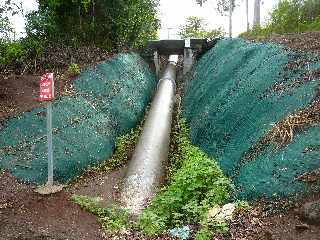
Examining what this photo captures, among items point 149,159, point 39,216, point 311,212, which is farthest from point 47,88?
point 311,212

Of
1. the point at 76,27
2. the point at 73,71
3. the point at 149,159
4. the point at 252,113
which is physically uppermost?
the point at 76,27

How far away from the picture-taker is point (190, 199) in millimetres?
7133

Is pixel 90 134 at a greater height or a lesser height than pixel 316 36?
lesser

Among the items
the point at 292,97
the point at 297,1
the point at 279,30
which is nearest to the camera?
the point at 292,97

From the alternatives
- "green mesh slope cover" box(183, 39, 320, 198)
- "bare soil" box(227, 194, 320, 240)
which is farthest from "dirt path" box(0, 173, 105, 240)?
"green mesh slope cover" box(183, 39, 320, 198)

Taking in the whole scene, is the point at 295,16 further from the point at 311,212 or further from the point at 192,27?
the point at 192,27

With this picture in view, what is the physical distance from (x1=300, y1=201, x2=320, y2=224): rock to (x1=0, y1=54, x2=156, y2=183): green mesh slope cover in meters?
4.51

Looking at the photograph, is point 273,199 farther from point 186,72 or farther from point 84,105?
point 186,72

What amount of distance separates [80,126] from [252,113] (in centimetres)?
364

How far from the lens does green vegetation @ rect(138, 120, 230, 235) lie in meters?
6.49

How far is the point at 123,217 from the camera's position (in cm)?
713

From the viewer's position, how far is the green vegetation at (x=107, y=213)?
683 centimetres

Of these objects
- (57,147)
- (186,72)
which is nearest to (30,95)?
(57,147)

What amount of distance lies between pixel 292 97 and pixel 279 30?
9.67 metres
